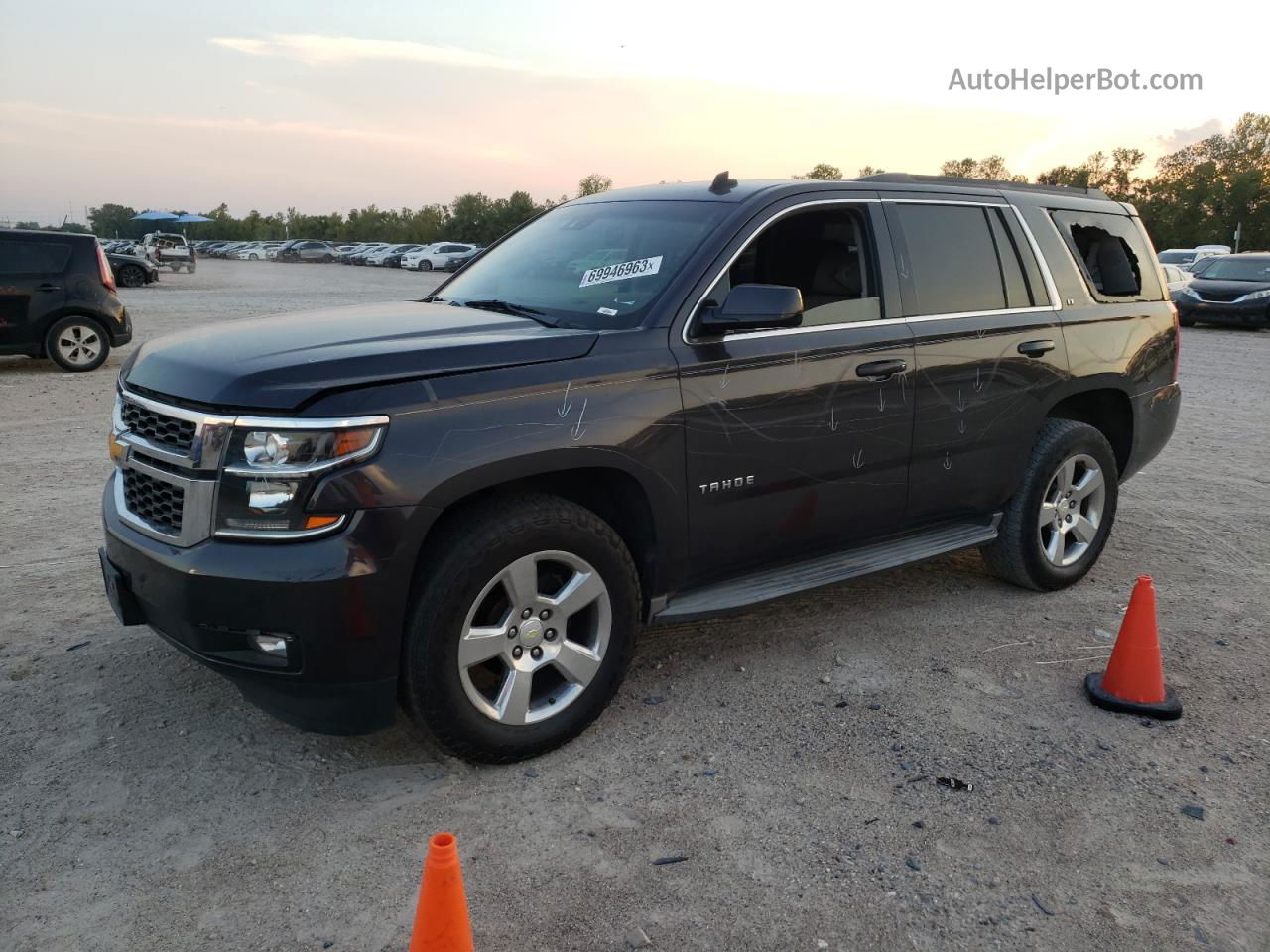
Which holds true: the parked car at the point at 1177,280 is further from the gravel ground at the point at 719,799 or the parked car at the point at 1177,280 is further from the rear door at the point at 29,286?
the rear door at the point at 29,286

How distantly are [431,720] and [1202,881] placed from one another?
2316 mm

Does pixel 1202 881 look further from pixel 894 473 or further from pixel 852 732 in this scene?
pixel 894 473

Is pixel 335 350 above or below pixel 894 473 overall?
above

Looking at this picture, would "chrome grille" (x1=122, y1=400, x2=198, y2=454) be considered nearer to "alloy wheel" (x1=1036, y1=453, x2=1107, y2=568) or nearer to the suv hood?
the suv hood

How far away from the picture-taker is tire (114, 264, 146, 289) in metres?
30.7

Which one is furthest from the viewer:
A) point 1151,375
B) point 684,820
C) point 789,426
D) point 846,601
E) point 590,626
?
point 1151,375

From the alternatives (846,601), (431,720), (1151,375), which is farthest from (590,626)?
(1151,375)

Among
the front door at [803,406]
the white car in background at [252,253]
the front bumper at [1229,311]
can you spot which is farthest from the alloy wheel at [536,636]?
the white car in background at [252,253]

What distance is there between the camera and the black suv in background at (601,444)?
9.81ft

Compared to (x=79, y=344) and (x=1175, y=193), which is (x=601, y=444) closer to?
(x=79, y=344)

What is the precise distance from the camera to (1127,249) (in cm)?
548

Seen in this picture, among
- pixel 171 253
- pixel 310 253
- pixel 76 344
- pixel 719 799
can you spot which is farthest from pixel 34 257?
pixel 310 253

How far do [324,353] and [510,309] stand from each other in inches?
39.3

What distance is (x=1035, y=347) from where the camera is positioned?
189 inches
